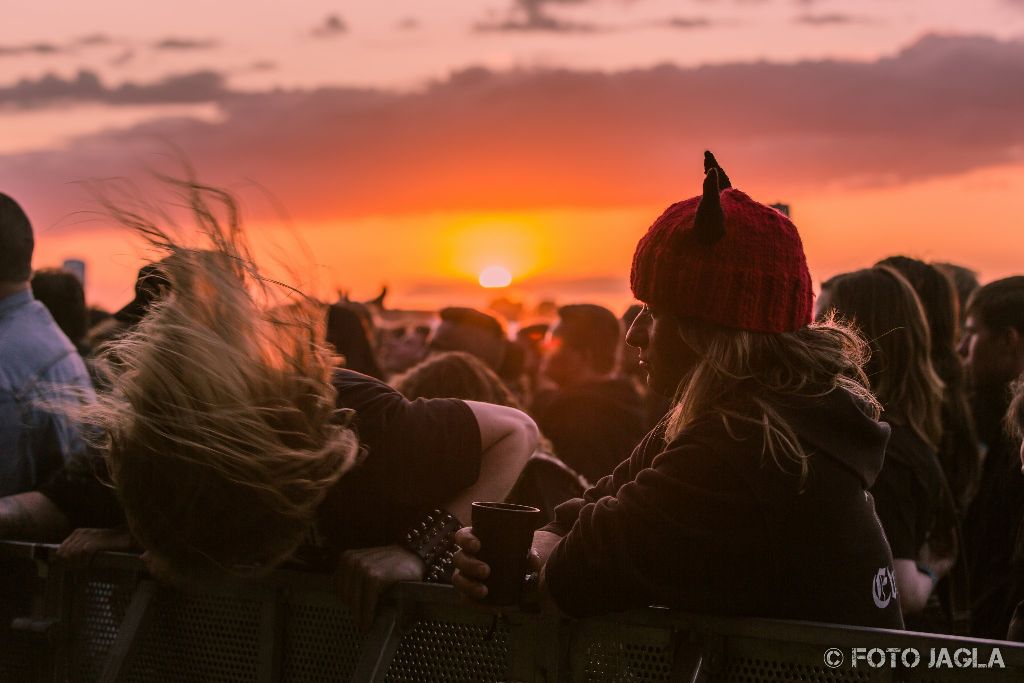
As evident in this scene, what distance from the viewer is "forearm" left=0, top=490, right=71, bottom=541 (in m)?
3.61

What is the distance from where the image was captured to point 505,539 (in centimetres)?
237

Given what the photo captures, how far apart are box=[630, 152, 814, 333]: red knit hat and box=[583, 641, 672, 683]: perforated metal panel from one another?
28.5 inches

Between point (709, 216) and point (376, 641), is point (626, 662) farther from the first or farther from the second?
point (709, 216)

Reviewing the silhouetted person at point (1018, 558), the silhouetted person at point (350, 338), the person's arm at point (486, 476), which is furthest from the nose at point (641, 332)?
the silhouetted person at point (350, 338)

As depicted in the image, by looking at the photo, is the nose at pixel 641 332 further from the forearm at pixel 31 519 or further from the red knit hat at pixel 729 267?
the forearm at pixel 31 519

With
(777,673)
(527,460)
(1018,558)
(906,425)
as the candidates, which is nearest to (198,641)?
(527,460)

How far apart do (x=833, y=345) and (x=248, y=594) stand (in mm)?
1595

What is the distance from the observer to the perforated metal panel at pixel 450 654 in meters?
2.57

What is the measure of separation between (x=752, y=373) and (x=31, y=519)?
244cm

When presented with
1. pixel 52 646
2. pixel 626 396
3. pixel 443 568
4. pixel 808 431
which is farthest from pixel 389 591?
pixel 626 396

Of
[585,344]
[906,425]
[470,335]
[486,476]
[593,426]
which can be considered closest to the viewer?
[486,476]

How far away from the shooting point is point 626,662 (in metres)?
2.41

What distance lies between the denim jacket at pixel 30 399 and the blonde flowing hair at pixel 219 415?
1.62 m

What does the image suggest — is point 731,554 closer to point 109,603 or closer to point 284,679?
point 284,679
